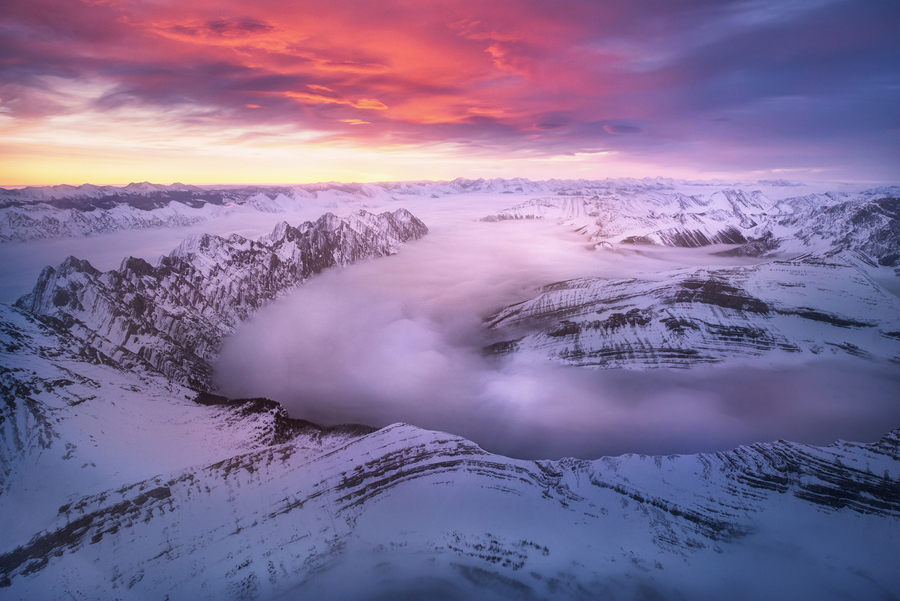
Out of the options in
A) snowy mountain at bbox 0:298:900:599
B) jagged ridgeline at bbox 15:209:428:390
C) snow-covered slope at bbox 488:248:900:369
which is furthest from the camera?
snow-covered slope at bbox 488:248:900:369

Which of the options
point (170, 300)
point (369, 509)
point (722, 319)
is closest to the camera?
point (369, 509)

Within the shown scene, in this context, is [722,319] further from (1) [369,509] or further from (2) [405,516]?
(1) [369,509]

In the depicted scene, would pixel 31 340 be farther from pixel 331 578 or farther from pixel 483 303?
pixel 483 303

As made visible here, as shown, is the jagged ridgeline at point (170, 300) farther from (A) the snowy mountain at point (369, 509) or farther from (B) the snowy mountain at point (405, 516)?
(B) the snowy mountain at point (405, 516)

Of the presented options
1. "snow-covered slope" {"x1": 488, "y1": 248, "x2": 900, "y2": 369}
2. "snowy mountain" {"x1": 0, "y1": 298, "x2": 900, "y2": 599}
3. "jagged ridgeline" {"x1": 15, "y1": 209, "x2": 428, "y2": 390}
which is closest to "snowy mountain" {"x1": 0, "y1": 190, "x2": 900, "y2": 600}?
"snowy mountain" {"x1": 0, "y1": 298, "x2": 900, "y2": 599}

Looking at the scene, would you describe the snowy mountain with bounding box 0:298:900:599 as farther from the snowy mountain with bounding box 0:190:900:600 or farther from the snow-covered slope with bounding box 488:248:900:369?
the snow-covered slope with bounding box 488:248:900:369

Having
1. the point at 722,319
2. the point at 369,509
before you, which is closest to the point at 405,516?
the point at 369,509

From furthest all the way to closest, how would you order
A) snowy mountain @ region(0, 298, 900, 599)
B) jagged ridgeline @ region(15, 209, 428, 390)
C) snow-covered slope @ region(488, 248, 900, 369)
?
snow-covered slope @ region(488, 248, 900, 369) < jagged ridgeline @ region(15, 209, 428, 390) < snowy mountain @ region(0, 298, 900, 599)
